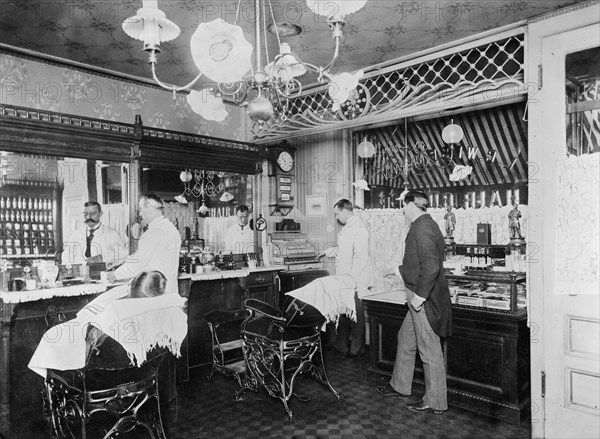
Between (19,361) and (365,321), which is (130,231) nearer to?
(19,361)

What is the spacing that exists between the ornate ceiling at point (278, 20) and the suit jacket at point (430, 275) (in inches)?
70.4

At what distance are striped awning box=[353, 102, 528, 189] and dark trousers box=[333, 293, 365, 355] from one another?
101 inches

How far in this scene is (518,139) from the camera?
7.61m

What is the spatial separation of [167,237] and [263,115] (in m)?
1.84

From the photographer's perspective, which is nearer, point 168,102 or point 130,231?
point 130,231

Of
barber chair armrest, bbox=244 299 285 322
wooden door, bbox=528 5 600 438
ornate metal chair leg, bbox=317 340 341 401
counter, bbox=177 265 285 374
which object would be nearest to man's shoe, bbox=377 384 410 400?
ornate metal chair leg, bbox=317 340 341 401

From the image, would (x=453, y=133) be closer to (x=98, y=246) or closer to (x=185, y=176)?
(x=185, y=176)

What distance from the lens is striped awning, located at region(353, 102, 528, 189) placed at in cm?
748

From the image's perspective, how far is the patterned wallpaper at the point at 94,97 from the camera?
15.5 ft

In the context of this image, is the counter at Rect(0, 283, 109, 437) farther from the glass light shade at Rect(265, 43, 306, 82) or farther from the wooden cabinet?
the glass light shade at Rect(265, 43, 306, 82)

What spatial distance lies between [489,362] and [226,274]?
2.99 metres

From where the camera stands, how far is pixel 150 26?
229cm

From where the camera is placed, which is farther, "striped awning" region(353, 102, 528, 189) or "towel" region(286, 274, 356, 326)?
"striped awning" region(353, 102, 528, 189)

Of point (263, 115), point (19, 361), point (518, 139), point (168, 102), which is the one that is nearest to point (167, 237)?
point (19, 361)
